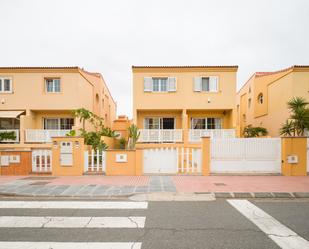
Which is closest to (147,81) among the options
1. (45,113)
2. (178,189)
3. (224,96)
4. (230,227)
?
(224,96)

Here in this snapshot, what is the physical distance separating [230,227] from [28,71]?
59.8ft

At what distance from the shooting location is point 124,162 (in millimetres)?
9164

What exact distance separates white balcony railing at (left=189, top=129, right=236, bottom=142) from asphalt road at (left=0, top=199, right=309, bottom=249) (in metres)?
9.47

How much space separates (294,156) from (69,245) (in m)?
10.0

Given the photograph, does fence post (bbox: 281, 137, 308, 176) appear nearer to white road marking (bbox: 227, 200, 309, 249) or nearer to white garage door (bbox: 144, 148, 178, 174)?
white road marking (bbox: 227, 200, 309, 249)

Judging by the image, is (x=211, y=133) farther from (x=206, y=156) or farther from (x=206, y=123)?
(x=206, y=156)

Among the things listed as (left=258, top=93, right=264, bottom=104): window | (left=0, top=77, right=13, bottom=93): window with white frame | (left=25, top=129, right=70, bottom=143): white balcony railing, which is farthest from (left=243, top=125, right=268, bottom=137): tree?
(left=0, top=77, right=13, bottom=93): window with white frame

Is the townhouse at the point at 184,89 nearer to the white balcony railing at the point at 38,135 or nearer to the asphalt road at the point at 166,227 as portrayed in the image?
the white balcony railing at the point at 38,135

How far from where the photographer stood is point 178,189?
680 centimetres

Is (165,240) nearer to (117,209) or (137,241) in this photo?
(137,241)

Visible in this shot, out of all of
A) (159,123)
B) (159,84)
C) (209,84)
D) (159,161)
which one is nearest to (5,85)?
(159,84)

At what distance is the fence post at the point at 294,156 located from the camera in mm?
9062

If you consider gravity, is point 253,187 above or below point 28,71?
below

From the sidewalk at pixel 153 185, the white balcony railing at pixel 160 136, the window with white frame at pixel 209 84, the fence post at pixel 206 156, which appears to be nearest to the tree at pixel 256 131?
the window with white frame at pixel 209 84
